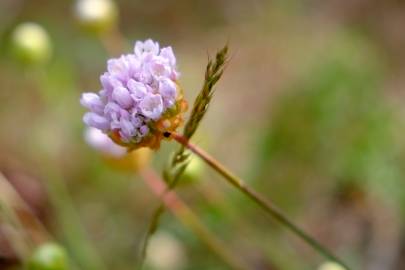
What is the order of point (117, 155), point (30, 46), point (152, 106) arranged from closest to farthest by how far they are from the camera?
point (152, 106) → point (117, 155) → point (30, 46)

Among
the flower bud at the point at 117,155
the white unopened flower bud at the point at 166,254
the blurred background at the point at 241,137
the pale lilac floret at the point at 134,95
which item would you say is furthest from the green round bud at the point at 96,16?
the pale lilac floret at the point at 134,95

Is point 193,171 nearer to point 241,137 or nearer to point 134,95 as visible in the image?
point 134,95

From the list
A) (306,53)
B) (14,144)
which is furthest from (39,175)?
(306,53)

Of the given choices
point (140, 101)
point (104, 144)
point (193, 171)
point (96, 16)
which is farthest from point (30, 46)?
point (140, 101)

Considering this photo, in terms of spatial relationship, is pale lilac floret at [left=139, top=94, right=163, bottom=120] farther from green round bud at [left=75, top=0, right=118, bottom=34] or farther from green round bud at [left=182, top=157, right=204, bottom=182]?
green round bud at [left=75, top=0, right=118, bottom=34]

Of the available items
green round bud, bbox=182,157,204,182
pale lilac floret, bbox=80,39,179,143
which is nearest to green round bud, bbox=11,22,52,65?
green round bud, bbox=182,157,204,182

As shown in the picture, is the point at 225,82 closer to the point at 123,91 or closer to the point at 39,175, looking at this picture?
the point at 39,175
